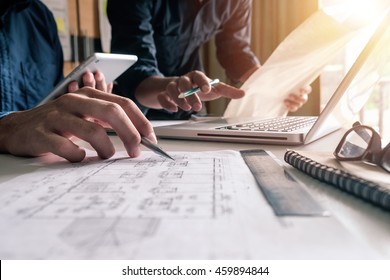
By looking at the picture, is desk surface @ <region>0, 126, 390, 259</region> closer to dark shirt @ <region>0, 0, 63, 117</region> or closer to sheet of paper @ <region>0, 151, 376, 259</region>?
sheet of paper @ <region>0, 151, 376, 259</region>

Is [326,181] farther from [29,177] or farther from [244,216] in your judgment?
[29,177]

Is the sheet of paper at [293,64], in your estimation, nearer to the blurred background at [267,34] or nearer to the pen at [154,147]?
the pen at [154,147]

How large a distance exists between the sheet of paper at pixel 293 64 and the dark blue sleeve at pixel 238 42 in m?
0.68

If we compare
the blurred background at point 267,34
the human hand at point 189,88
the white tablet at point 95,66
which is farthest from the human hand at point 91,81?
the blurred background at point 267,34

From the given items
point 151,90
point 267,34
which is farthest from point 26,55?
point 267,34

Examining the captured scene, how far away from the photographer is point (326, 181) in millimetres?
323

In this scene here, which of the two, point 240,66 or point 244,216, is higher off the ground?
point 240,66

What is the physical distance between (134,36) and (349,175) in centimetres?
102

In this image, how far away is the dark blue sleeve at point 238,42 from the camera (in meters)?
1.68

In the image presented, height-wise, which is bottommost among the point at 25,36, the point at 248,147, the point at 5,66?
the point at 248,147

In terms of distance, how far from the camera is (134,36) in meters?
1.20

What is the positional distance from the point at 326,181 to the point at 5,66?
1069 millimetres

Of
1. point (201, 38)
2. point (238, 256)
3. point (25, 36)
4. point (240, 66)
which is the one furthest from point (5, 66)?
point (238, 256)

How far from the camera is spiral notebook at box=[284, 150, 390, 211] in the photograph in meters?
0.26
